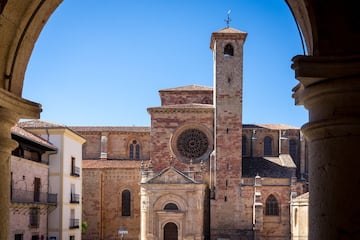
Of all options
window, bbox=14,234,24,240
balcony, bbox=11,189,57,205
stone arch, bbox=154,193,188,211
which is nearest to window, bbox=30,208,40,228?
balcony, bbox=11,189,57,205

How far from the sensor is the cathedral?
4034cm

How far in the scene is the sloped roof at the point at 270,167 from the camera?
43.2 m

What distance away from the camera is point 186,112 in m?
43.7

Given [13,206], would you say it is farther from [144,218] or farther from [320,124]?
[320,124]

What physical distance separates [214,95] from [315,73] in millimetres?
40015

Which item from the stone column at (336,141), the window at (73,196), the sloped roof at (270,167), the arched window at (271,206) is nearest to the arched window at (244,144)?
the sloped roof at (270,167)

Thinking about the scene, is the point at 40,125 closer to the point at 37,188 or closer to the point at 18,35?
the point at 37,188

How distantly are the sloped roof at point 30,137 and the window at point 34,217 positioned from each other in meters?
3.03

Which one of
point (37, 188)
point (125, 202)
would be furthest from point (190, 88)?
point (37, 188)

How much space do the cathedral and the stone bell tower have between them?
0.22 feet

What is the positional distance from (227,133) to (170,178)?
516 cm

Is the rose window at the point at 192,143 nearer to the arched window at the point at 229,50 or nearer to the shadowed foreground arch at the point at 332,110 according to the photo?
the arched window at the point at 229,50

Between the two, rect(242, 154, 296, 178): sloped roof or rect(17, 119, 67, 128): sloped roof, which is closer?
rect(17, 119, 67, 128): sloped roof

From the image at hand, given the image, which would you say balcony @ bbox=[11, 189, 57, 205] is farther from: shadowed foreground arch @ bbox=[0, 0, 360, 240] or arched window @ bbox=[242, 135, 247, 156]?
shadowed foreground arch @ bbox=[0, 0, 360, 240]
